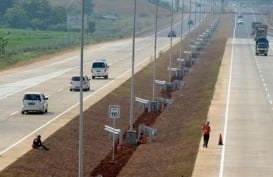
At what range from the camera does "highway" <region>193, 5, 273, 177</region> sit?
37.8 m

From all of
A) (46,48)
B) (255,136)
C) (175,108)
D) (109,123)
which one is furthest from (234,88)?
(46,48)

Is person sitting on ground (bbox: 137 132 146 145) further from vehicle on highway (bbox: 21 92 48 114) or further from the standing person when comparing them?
vehicle on highway (bbox: 21 92 48 114)

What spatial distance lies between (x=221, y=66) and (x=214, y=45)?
4482 centimetres

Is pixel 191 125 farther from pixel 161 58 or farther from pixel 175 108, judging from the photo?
pixel 161 58

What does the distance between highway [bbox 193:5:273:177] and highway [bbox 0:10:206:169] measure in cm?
781

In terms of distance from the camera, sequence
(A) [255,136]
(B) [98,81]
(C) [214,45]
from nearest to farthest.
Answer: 1. (A) [255,136]
2. (B) [98,81]
3. (C) [214,45]

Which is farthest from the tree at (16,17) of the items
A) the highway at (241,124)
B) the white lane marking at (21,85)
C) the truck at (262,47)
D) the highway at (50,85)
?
the white lane marking at (21,85)

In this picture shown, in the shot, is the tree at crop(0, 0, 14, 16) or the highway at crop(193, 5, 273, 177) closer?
the highway at crop(193, 5, 273, 177)

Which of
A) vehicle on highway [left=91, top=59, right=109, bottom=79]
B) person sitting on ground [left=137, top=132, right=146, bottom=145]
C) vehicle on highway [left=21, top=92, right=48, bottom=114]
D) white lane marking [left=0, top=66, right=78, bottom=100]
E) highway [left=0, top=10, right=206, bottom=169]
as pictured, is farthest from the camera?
vehicle on highway [left=91, top=59, right=109, bottom=79]

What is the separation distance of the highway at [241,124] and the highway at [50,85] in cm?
781

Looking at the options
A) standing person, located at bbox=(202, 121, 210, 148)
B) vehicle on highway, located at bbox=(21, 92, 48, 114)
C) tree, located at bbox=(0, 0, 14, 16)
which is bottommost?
tree, located at bbox=(0, 0, 14, 16)

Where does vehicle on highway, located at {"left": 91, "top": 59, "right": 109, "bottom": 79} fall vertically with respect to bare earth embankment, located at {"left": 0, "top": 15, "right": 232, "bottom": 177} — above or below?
below

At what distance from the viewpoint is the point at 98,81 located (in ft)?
266

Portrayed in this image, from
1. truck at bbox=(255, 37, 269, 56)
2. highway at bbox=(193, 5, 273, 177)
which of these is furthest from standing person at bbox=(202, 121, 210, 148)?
truck at bbox=(255, 37, 269, 56)
